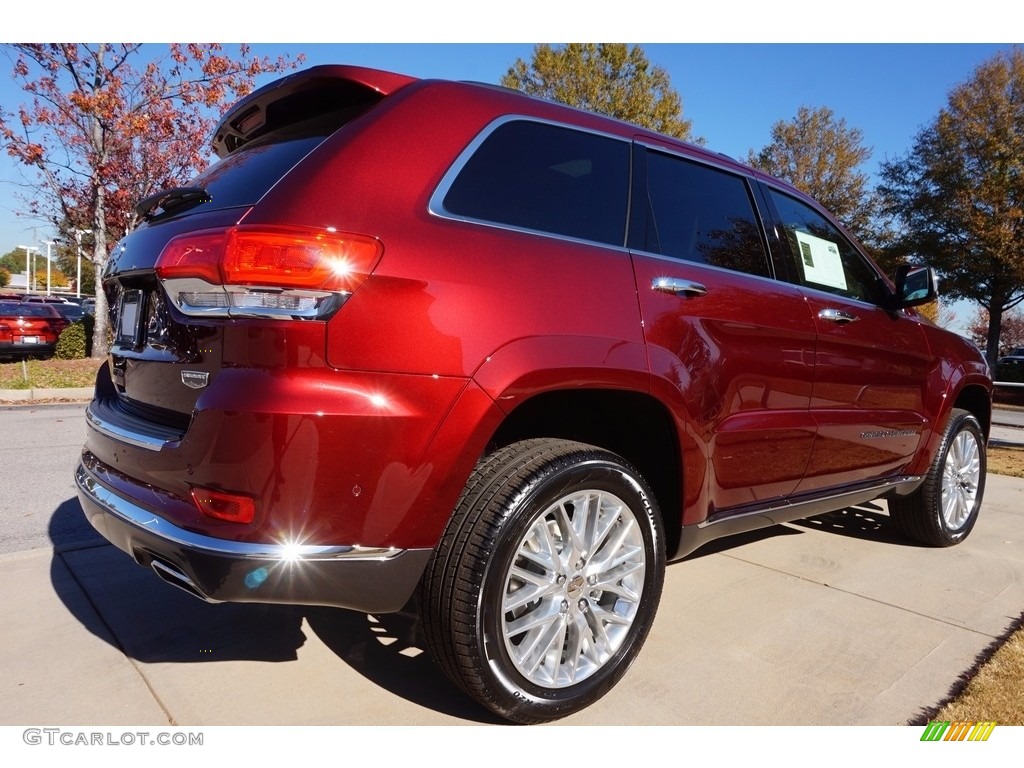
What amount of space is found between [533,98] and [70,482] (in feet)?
15.1

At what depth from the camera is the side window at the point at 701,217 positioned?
2.70 m

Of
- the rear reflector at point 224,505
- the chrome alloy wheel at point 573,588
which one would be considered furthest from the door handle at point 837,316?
the rear reflector at point 224,505

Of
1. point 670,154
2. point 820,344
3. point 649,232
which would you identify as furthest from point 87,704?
point 820,344

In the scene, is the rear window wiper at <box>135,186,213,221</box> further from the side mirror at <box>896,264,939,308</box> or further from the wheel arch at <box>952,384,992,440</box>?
the wheel arch at <box>952,384,992,440</box>

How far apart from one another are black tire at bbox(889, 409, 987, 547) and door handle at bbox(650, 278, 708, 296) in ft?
7.82

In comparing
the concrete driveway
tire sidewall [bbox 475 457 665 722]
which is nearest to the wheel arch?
the concrete driveway

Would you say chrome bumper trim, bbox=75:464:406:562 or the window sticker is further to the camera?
the window sticker

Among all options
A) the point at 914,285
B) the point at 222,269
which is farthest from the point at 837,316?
the point at 222,269

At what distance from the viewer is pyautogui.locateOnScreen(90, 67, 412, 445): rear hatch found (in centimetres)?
182

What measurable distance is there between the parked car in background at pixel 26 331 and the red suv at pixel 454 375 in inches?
627

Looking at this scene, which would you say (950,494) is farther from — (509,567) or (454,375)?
(454,375)

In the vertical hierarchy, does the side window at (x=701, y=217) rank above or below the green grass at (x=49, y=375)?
above

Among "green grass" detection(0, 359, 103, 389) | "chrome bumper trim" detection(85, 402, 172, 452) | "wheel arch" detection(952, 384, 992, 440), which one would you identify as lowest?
"green grass" detection(0, 359, 103, 389)

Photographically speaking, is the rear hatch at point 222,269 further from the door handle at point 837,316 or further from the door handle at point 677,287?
the door handle at point 837,316
